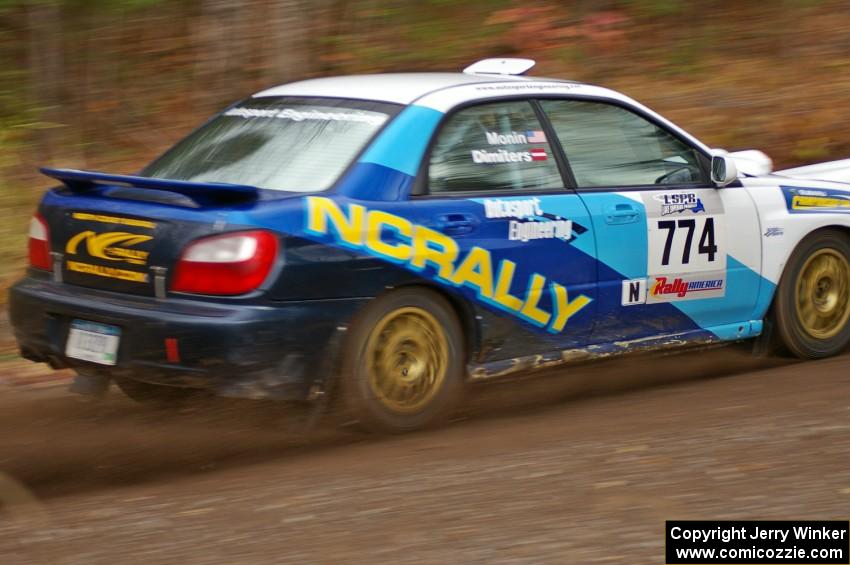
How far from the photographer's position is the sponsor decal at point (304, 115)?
554 cm

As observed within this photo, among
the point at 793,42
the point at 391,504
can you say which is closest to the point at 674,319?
the point at 391,504

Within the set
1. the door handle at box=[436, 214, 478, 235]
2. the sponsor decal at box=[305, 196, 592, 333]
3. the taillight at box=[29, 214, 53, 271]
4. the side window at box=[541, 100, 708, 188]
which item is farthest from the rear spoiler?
the side window at box=[541, 100, 708, 188]

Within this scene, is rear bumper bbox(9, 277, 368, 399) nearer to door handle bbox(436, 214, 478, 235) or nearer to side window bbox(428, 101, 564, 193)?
door handle bbox(436, 214, 478, 235)

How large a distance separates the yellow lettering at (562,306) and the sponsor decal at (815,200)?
159 cm

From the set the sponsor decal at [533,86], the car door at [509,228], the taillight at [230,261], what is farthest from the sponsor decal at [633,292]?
the taillight at [230,261]

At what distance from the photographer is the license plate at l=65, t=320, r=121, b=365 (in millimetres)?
5066

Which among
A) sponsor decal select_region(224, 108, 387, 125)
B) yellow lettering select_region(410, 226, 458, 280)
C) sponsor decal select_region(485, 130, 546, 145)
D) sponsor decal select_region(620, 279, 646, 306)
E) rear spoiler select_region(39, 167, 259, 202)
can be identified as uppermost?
sponsor decal select_region(224, 108, 387, 125)

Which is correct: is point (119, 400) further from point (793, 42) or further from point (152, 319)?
point (793, 42)

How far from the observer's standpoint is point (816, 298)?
702 cm

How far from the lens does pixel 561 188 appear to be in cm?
592

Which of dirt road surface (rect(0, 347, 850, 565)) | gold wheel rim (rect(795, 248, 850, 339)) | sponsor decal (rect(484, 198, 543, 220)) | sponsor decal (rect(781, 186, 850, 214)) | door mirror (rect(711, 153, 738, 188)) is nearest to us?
dirt road surface (rect(0, 347, 850, 565))

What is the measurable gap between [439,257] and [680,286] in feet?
5.10

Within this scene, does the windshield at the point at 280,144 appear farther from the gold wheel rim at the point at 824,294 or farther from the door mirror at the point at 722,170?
the gold wheel rim at the point at 824,294

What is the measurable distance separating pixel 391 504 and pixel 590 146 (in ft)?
8.27
